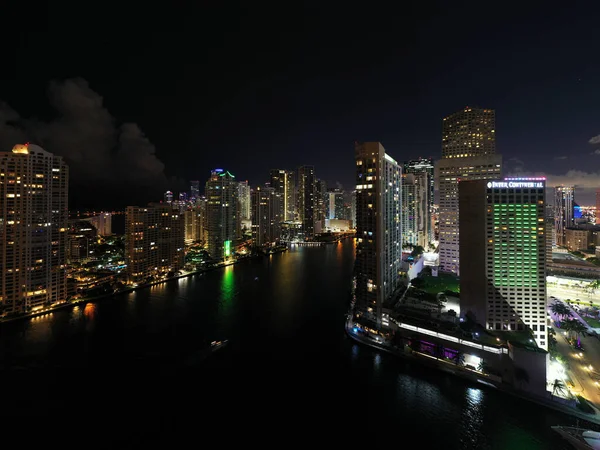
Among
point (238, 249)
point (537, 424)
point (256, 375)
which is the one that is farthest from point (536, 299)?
point (238, 249)

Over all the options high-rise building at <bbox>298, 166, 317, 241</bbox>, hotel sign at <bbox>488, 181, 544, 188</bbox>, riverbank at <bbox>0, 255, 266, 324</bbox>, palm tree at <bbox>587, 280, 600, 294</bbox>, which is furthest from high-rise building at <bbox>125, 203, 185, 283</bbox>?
palm tree at <bbox>587, 280, 600, 294</bbox>

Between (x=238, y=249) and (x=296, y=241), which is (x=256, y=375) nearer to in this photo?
(x=238, y=249)

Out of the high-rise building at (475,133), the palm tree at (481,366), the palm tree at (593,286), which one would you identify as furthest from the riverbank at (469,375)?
the high-rise building at (475,133)

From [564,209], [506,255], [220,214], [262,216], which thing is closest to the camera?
[506,255]

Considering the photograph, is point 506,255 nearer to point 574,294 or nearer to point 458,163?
point 574,294

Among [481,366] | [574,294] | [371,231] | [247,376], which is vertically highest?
[371,231]

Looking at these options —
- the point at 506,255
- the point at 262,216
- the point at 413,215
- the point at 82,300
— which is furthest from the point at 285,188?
the point at 506,255
